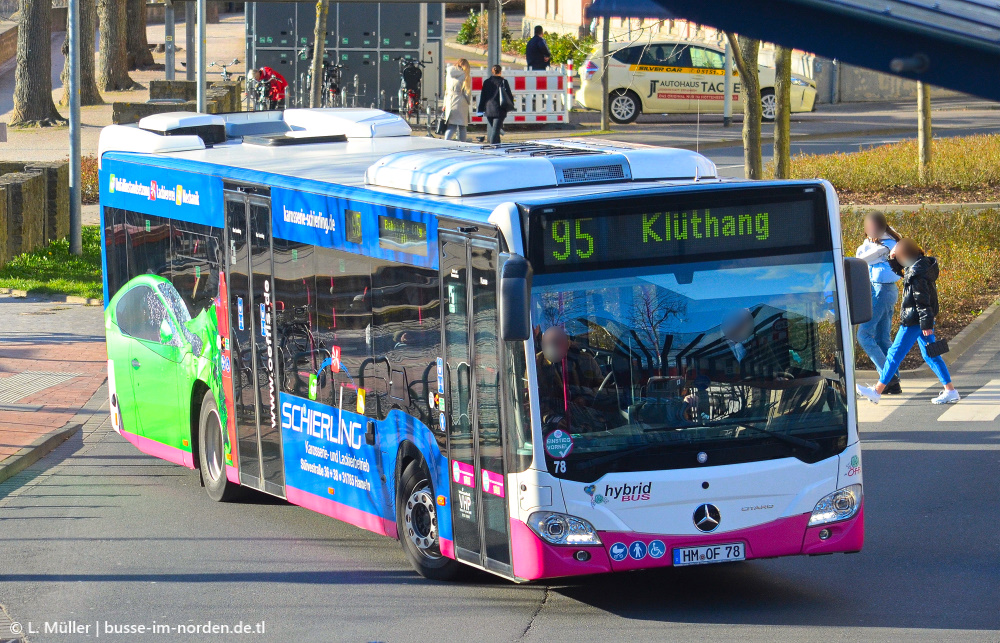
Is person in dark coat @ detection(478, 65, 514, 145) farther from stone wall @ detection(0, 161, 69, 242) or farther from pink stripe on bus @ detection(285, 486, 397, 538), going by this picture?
pink stripe on bus @ detection(285, 486, 397, 538)

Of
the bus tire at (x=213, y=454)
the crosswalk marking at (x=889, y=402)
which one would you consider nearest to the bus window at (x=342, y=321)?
the bus tire at (x=213, y=454)

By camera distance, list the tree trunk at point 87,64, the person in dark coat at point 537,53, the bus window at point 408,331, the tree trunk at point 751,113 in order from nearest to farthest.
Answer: the bus window at point 408,331 < the tree trunk at point 751,113 < the person in dark coat at point 537,53 < the tree trunk at point 87,64

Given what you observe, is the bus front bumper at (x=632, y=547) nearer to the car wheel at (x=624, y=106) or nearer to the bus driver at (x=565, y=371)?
the bus driver at (x=565, y=371)

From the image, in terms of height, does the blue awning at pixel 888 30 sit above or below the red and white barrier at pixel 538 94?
below

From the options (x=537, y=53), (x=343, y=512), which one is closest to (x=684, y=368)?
(x=343, y=512)

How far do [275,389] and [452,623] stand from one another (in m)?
2.84

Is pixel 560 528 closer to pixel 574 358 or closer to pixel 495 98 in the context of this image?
pixel 574 358

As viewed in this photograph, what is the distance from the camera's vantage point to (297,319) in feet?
32.5

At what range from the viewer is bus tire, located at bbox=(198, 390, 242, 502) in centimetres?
1106

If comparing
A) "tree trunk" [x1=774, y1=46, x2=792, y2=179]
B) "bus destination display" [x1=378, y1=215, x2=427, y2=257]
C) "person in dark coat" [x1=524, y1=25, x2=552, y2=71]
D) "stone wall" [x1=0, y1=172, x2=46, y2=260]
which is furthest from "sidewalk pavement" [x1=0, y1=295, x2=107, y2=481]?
"person in dark coat" [x1=524, y1=25, x2=552, y2=71]

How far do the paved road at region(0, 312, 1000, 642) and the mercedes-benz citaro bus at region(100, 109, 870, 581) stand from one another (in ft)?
1.11

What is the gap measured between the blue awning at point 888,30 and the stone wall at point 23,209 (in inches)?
779

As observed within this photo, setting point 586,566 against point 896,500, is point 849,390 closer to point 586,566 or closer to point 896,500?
point 586,566

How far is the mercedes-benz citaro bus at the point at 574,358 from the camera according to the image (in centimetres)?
770
